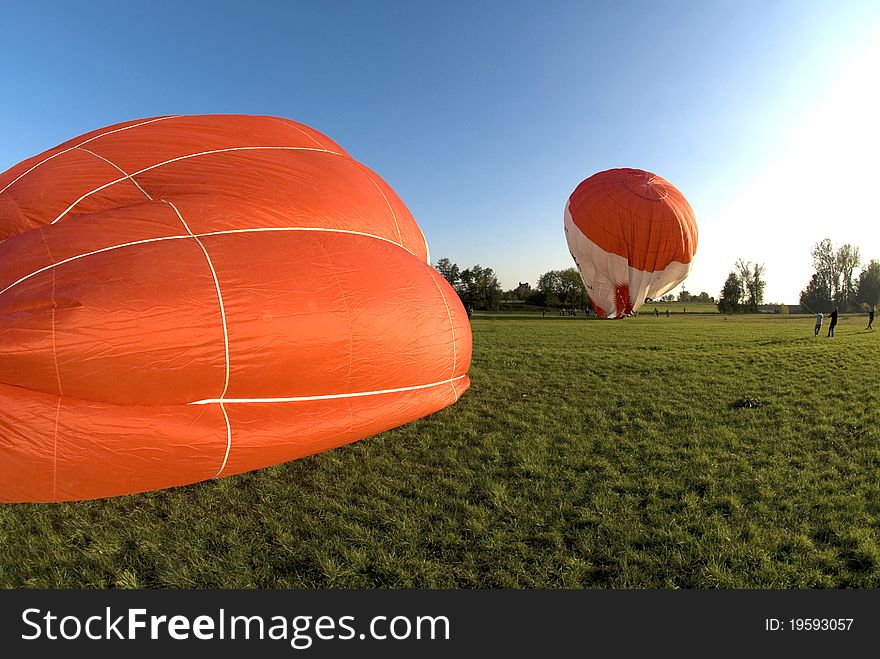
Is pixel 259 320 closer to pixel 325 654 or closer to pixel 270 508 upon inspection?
pixel 270 508

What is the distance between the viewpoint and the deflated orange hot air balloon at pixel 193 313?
315cm

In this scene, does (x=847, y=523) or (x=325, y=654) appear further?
(x=847, y=523)

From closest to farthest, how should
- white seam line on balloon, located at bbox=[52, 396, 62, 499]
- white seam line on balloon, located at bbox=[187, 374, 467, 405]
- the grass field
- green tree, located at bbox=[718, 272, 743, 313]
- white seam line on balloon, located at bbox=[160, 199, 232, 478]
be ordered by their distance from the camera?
the grass field
white seam line on balloon, located at bbox=[52, 396, 62, 499]
white seam line on balloon, located at bbox=[160, 199, 232, 478]
white seam line on balloon, located at bbox=[187, 374, 467, 405]
green tree, located at bbox=[718, 272, 743, 313]

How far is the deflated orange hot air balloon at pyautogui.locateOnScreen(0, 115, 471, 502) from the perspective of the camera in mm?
3146

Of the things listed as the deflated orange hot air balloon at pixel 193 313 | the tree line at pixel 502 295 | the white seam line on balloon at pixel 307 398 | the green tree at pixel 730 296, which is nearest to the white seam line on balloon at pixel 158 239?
the deflated orange hot air balloon at pixel 193 313

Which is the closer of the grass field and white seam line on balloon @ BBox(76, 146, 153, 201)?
the grass field

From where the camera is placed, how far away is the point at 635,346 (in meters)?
14.4

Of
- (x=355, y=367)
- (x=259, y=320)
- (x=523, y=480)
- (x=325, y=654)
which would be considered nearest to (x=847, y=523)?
(x=523, y=480)

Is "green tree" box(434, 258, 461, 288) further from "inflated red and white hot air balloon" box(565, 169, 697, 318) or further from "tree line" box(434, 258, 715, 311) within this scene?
"inflated red and white hot air balloon" box(565, 169, 697, 318)

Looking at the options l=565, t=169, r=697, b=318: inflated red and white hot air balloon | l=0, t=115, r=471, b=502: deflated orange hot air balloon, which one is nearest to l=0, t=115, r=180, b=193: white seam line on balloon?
l=0, t=115, r=471, b=502: deflated orange hot air balloon

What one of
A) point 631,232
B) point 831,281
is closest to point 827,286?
point 831,281

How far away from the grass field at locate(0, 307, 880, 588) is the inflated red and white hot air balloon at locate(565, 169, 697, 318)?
18.5 meters

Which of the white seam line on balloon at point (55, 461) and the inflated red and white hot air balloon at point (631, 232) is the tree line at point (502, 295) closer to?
the inflated red and white hot air balloon at point (631, 232)

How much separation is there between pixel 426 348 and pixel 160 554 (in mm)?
2926
